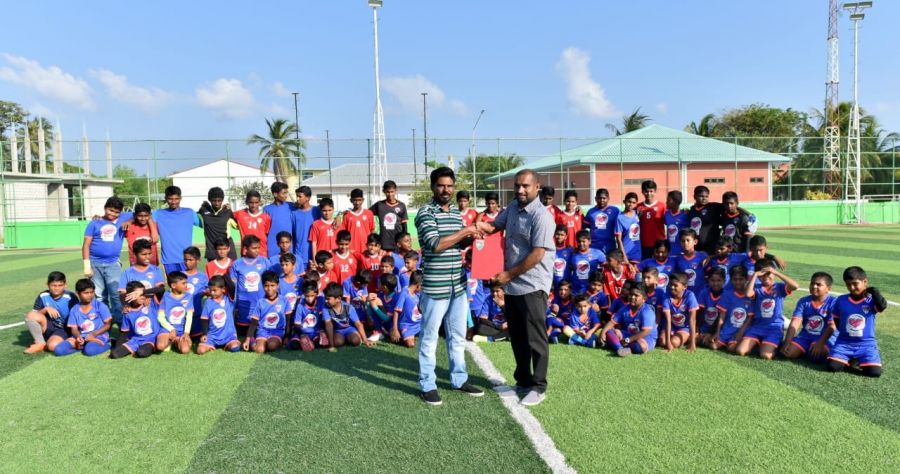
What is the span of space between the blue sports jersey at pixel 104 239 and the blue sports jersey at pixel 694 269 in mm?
6835

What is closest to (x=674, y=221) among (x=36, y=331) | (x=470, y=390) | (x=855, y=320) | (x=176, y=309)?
(x=855, y=320)

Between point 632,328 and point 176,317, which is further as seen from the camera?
point 176,317

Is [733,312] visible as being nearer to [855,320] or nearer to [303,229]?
[855,320]

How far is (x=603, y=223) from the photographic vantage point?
25.4ft

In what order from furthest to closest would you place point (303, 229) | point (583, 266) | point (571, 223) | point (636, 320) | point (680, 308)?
1. point (571, 223)
2. point (303, 229)
3. point (583, 266)
4. point (680, 308)
5. point (636, 320)

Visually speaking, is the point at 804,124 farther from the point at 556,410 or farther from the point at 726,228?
the point at 556,410

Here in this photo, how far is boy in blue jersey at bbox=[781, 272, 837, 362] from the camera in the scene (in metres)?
5.37

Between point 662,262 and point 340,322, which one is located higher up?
point 662,262

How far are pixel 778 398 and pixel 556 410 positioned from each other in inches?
71.5

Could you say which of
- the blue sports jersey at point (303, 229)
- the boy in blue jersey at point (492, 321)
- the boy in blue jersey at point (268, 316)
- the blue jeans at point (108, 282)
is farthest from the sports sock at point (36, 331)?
the boy in blue jersey at point (492, 321)

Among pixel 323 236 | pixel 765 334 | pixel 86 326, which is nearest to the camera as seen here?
pixel 765 334

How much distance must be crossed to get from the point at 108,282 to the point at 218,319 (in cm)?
186

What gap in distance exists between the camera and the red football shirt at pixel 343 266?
7.12 metres

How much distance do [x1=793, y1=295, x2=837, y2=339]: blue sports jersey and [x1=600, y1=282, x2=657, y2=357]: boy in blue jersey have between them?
4.57ft
